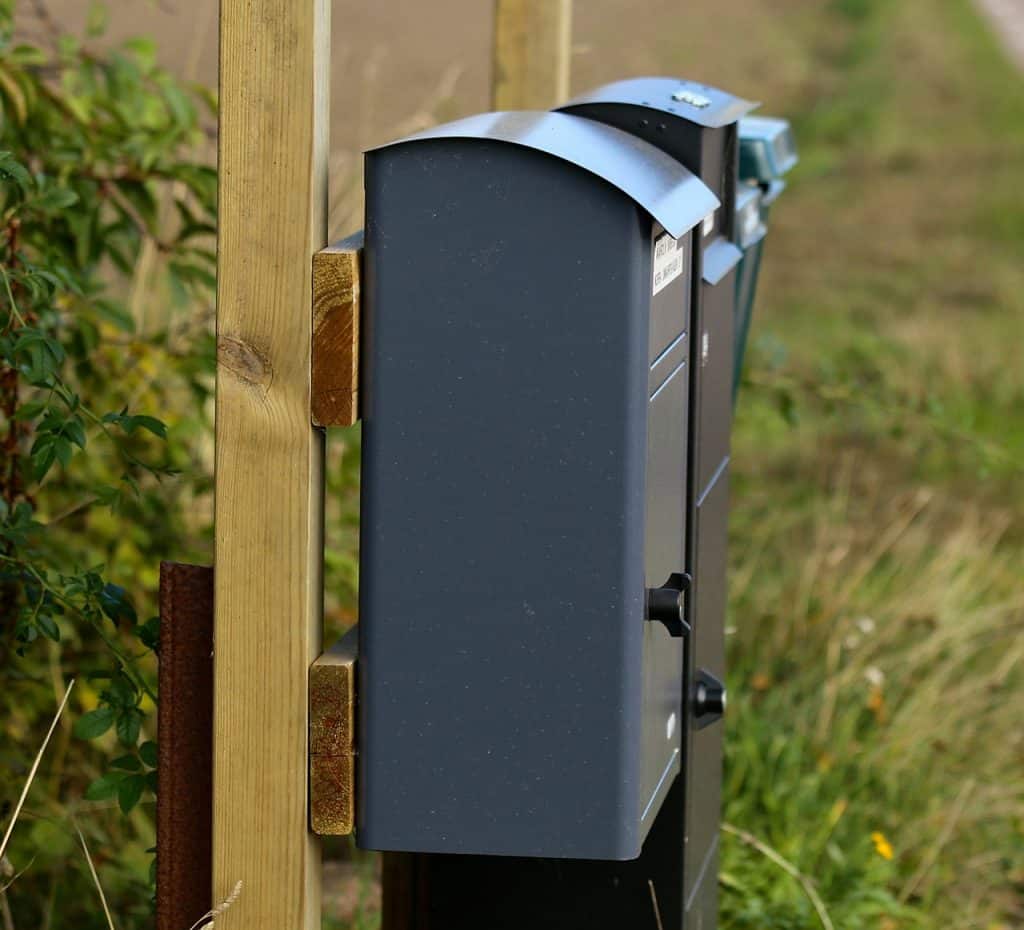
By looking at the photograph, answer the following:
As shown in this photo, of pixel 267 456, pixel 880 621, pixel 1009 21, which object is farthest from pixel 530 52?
pixel 1009 21

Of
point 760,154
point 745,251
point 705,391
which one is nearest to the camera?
point 705,391

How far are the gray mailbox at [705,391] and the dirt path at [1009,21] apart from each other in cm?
1609

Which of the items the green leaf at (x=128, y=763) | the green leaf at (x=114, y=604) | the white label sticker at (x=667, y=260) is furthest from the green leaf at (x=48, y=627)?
the white label sticker at (x=667, y=260)

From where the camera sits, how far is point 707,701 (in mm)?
2512

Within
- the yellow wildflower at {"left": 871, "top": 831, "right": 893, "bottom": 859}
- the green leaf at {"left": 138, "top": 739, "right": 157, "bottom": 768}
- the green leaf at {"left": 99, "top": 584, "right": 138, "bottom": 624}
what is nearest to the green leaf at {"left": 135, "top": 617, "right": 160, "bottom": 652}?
the green leaf at {"left": 99, "top": 584, "right": 138, "bottom": 624}

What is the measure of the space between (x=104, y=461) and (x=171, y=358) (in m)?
0.30

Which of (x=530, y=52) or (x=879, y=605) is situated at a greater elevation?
(x=530, y=52)

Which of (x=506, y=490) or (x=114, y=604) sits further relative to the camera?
(x=114, y=604)

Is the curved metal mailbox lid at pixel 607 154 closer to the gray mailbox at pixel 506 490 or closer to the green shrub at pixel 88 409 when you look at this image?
the gray mailbox at pixel 506 490

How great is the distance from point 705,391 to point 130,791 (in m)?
0.98

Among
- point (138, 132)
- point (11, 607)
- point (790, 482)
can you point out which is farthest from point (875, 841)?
point (790, 482)

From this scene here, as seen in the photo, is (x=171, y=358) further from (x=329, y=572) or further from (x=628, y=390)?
(x=628, y=390)

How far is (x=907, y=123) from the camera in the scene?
1566cm

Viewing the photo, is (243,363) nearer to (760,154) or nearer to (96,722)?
(96,722)
